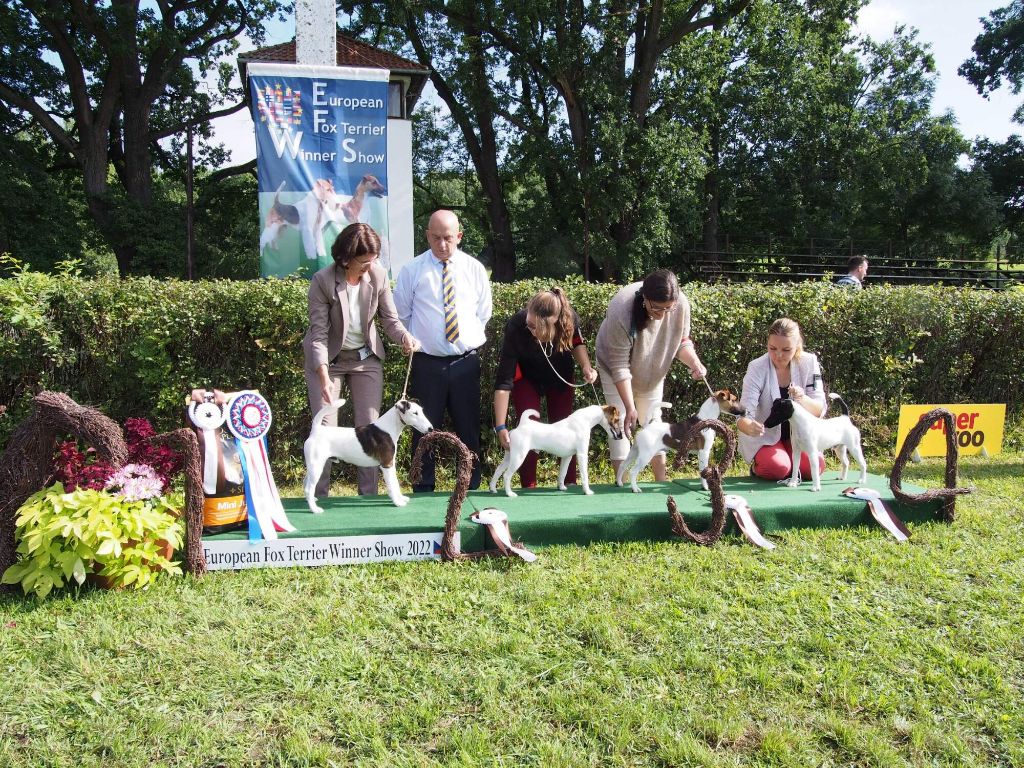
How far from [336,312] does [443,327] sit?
0.78 m

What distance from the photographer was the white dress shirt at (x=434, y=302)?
4.89 metres

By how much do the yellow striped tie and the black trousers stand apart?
0.17m

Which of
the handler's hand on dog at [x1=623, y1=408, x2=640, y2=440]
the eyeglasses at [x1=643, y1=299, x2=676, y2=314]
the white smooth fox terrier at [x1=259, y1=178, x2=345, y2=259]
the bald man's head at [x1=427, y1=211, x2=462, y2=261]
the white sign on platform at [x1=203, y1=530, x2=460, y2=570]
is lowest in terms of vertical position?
the white sign on platform at [x1=203, y1=530, x2=460, y2=570]

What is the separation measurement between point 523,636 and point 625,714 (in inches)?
26.8

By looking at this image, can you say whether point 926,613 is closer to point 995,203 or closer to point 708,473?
point 708,473

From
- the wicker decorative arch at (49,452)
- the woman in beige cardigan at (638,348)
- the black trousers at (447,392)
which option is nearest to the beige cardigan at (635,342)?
the woman in beige cardigan at (638,348)

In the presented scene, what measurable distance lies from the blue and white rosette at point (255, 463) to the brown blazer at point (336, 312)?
61cm

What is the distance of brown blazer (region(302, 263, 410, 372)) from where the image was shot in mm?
4371

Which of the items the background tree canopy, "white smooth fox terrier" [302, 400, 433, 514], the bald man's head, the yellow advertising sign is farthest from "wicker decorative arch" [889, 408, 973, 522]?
the background tree canopy

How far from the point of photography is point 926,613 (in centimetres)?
351

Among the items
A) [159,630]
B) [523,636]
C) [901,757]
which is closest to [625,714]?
[523,636]

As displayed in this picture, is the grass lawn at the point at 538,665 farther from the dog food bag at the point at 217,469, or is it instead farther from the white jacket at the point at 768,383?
the white jacket at the point at 768,383

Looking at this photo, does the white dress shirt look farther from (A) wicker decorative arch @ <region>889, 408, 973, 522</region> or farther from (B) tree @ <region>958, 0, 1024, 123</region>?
(B) tree @ <region>958, 0, 1024, 123</region>

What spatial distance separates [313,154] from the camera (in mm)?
8625
